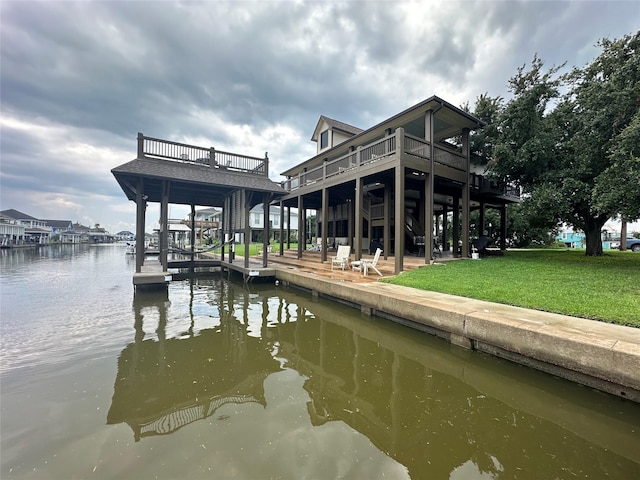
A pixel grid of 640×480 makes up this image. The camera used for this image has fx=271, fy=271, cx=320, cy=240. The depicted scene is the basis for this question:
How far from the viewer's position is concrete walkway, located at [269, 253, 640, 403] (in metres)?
3.16

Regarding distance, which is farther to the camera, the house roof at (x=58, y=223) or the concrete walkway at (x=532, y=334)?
the house roof at (x=58, y=223)

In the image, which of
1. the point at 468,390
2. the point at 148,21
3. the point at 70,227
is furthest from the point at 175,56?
the point at 70,227

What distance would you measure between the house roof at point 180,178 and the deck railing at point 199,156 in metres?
0.23

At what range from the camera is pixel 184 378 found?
12.4 ft

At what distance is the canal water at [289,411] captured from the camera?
2264 millimetres

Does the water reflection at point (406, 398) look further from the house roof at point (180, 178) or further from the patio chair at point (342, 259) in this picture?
the house roof at point (180, 178)

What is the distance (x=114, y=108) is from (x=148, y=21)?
7418mm

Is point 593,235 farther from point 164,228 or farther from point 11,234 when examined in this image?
point 11,234

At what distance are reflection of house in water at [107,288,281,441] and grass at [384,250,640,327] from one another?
192 inches

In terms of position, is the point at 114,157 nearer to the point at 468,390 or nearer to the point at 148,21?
the point at 148,21

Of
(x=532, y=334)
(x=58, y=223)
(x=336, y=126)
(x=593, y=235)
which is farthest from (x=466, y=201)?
(x=58, y=223)

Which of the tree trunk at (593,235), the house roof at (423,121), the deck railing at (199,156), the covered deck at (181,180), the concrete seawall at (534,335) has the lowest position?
the concrete seawall at (534,335)

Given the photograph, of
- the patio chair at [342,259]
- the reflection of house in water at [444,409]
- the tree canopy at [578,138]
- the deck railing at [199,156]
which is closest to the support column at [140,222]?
the deck railing at [199,156]

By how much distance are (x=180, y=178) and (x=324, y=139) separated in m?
11.7
